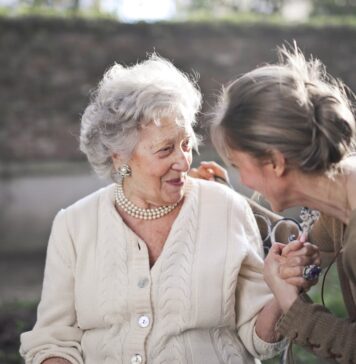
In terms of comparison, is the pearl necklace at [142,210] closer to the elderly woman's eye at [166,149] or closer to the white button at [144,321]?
the elderly woman's eye at [166,149]

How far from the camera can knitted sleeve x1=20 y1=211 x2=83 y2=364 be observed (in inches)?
139

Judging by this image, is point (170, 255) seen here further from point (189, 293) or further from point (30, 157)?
point (30, 157)

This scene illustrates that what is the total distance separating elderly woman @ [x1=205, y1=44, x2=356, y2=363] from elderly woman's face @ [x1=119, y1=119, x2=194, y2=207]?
0.51m

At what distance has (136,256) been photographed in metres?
3.48

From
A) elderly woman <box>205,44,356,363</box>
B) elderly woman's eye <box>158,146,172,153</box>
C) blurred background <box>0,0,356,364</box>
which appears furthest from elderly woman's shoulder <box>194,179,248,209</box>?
blurred background <box>0,0,356,364</box>

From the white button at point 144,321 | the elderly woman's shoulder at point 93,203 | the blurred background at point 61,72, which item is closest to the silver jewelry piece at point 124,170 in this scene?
the elderly woman's shoulder at point 93,203

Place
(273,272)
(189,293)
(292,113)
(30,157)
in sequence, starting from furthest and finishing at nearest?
(30,157) → (189,293) → (273,272) → (292,113)

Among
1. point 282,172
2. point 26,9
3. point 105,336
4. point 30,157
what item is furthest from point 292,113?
point 26,9

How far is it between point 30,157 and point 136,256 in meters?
6.36

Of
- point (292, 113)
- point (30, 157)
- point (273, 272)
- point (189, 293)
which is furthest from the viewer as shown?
point (30, 157)

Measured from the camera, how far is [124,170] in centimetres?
358

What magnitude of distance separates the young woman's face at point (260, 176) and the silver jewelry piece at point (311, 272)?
23 centimetres

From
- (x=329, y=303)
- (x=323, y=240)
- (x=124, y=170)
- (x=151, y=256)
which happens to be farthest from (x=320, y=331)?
(x=329, y=303)

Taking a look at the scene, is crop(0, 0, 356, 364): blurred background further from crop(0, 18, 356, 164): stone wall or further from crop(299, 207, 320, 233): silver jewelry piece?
crop(299, 207, 320, 233): silver jewelry piece
